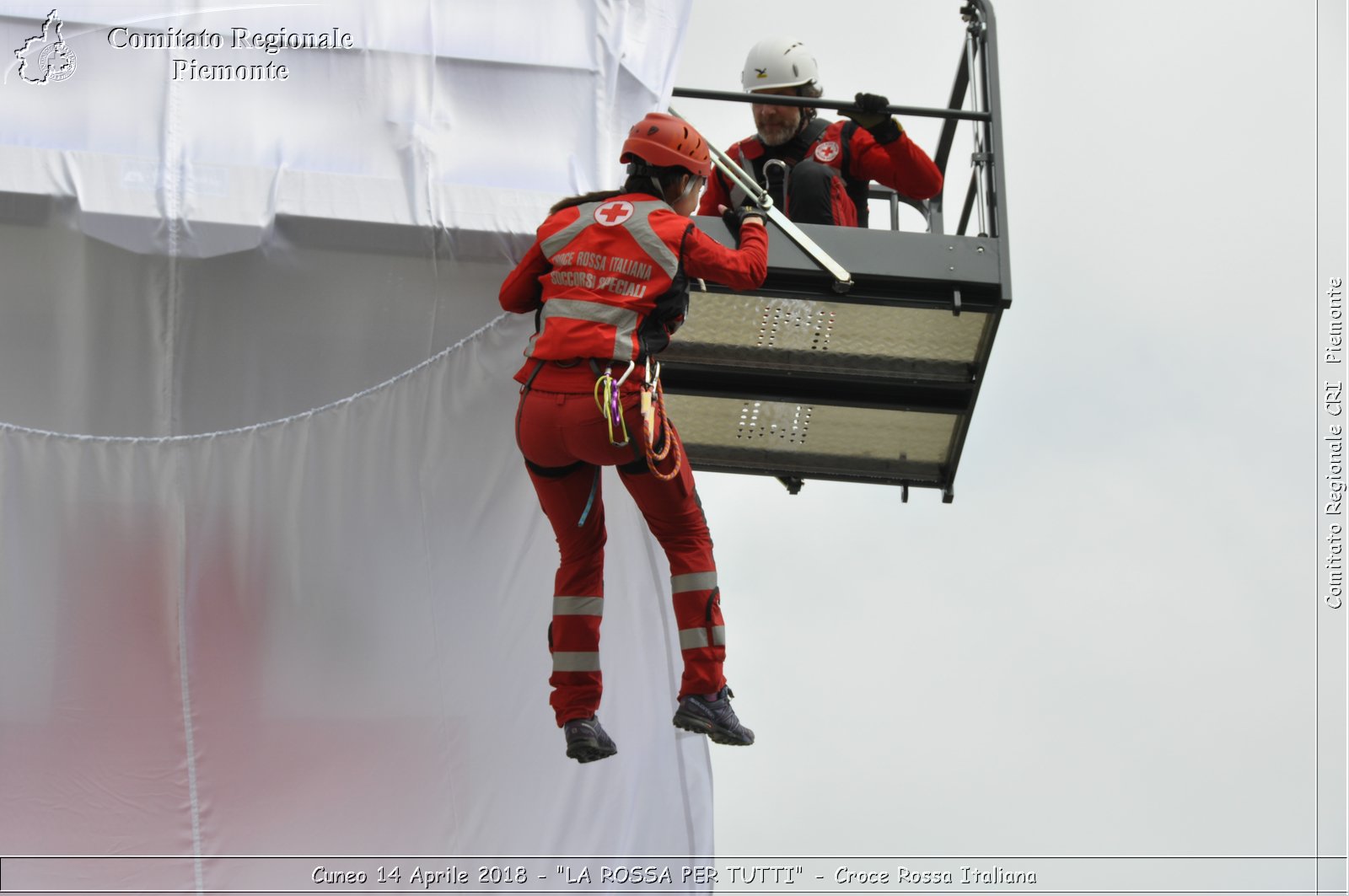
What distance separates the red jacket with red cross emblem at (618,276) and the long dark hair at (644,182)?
0.22 feet

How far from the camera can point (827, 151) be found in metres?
11.6

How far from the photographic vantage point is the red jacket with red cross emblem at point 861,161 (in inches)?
451

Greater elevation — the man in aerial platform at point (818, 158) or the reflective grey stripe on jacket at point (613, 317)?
the man in aerial platform at point (818, 158)

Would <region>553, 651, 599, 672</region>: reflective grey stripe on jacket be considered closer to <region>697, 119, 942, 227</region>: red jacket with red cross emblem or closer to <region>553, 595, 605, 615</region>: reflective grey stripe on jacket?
<region>553, 595, 605, 615</region>: reflective grey stripe on jacket

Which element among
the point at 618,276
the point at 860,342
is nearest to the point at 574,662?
the point at 618,276

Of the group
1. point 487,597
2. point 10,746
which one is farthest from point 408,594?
point 10,746

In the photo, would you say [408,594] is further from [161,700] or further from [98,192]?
[98,192]

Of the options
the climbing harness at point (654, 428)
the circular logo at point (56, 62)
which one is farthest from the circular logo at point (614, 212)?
the circular logo at point (56, 62)

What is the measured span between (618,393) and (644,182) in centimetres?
103

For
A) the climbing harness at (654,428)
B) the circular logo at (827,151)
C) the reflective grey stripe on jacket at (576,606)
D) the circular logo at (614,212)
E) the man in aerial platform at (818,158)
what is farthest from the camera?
the circular logo at (827,151)

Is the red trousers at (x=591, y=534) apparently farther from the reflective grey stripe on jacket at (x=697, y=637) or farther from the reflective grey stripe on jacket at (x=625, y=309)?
the reflective grey stripe on jacket at (x=625, y=309)

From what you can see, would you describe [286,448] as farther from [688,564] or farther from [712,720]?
[712,720]

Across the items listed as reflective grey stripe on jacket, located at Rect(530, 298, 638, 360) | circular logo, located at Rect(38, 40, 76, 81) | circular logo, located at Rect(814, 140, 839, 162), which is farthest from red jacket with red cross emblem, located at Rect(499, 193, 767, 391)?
circular logo, located at Rect(38, 40, 76, 81)

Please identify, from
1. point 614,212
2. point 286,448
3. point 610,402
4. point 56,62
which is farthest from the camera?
point 286,448
